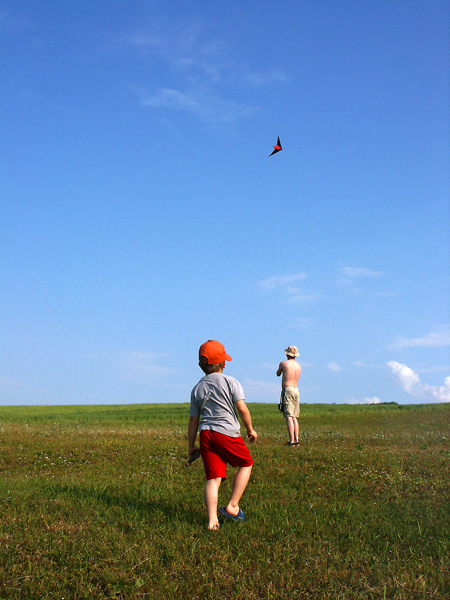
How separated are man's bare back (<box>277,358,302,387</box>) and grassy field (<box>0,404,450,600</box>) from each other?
2.91 meters

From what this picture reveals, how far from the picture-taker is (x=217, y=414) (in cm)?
723

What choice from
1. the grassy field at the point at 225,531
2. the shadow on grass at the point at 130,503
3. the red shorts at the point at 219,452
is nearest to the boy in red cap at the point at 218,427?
the red shorts at the point at 219,452

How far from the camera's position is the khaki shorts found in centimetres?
1534

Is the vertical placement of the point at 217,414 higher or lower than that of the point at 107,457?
higher

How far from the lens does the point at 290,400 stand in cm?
1545

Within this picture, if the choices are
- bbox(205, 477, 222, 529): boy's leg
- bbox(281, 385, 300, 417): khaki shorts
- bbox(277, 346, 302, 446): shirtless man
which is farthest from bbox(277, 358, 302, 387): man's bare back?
bbox(205, 477, 222, 529): boy's leg

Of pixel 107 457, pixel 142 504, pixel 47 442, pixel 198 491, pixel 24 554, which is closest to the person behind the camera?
pixel 24 554

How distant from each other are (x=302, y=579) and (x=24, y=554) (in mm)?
3302

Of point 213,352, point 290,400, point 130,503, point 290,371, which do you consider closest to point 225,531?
point 130,503

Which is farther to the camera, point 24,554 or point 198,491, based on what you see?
point 198,491

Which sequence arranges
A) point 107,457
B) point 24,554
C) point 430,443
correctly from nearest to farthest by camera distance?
1. point 24,554
2. point 107,457
3. point 430,443

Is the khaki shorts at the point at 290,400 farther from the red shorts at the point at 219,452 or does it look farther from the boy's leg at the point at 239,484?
the red shorts at the point at 219,452

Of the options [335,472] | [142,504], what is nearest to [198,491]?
[142,504]

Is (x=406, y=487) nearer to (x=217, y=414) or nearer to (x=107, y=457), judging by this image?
(x=217, y=414)
